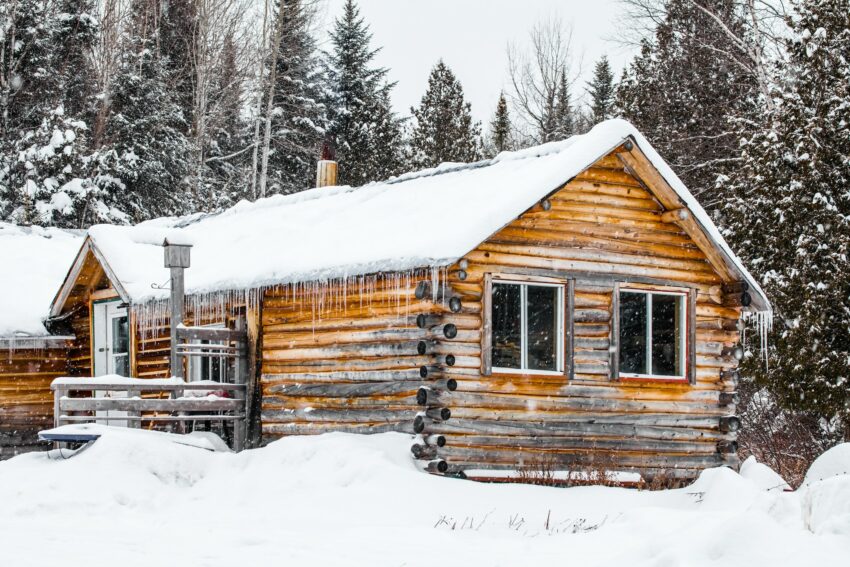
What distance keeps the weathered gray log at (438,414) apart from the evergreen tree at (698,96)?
51.3 ft

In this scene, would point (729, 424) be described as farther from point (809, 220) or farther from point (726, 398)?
point (809, 220)

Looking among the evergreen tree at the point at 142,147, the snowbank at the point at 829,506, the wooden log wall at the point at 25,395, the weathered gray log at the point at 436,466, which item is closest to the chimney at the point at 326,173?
the wooden log wall at the point at 25,395

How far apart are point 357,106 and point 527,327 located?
3100cm

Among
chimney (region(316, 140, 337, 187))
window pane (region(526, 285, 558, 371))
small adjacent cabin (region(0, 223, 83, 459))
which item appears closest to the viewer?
window pane (region(526, 285, 558, 371))

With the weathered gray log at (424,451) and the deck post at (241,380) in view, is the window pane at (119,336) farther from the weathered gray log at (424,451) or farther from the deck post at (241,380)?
the weathered gray log at (424,451)

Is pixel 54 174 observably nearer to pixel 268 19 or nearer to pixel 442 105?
pixel 268 19

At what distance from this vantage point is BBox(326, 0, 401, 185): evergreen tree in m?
44.0

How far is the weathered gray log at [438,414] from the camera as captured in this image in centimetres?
1452

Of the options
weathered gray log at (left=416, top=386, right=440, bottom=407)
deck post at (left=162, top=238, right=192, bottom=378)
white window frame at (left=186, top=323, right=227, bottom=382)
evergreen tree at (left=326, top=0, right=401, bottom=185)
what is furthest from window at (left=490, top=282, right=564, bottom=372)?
evergreen tree at (left=326, top=0, right=401, bottom=185)

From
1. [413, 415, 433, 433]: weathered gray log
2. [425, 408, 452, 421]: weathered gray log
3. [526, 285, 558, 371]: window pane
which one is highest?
[526, 285, 558, 371]: window pane

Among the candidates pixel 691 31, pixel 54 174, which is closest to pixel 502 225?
pixel 691 31

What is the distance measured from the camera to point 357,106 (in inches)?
1788

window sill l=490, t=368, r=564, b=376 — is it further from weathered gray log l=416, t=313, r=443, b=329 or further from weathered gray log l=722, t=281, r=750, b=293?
weathered gray log l=722, t=281, r=750, b=293

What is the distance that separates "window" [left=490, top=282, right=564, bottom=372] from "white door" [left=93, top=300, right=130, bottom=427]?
8.03 metres
